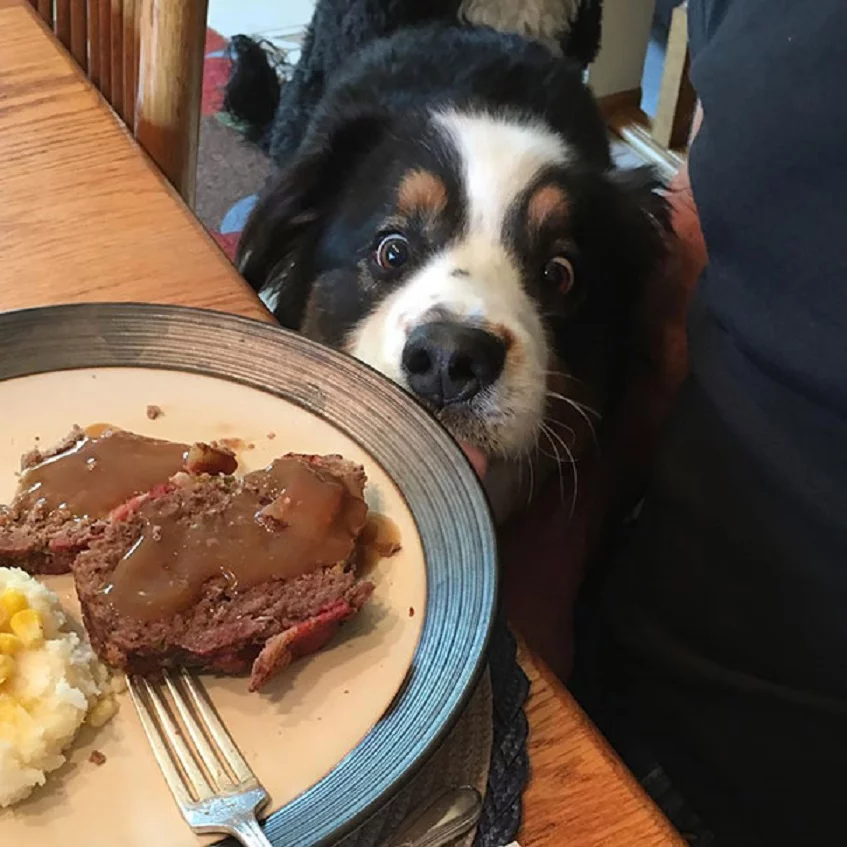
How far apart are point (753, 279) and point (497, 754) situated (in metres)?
0.50

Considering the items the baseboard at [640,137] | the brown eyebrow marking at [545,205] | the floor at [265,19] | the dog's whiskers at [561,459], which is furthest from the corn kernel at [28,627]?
the floor at [265,19]

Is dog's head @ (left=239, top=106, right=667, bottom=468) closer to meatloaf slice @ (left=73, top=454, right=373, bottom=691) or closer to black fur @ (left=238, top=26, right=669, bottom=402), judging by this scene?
black fur @ (left=238, top=26, right=669, bottom=402)

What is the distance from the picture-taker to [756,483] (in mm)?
872

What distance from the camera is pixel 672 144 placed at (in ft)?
8.02

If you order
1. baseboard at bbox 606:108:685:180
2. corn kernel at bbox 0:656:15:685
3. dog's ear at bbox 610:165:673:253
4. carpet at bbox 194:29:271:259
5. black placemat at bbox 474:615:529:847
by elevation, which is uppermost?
corn kernel at bbox 0:656:15:685

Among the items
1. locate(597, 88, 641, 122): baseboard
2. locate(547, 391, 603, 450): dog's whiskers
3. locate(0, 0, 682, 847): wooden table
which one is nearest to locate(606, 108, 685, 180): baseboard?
locate(597, 88, 641, 122): baseboard

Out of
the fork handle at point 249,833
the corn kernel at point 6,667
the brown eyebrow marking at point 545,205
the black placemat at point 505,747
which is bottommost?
the brown eyebrow marking at point 545,205

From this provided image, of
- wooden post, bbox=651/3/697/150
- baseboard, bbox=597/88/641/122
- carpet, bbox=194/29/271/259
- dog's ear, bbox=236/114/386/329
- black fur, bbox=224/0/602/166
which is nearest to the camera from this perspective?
dog's ear, bbox=236/114/386/329

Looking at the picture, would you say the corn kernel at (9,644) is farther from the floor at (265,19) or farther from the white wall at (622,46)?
the floor at (265,19)

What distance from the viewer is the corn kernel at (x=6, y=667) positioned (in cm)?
46

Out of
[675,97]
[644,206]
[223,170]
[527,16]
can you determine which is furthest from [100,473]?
[675,97]

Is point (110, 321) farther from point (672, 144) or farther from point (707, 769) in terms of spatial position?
point (672, 144)

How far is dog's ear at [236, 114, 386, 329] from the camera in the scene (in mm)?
1150

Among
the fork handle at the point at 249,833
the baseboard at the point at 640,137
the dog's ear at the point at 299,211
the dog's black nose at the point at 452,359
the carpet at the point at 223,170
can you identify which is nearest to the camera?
the fork handle at the point at 249,833
